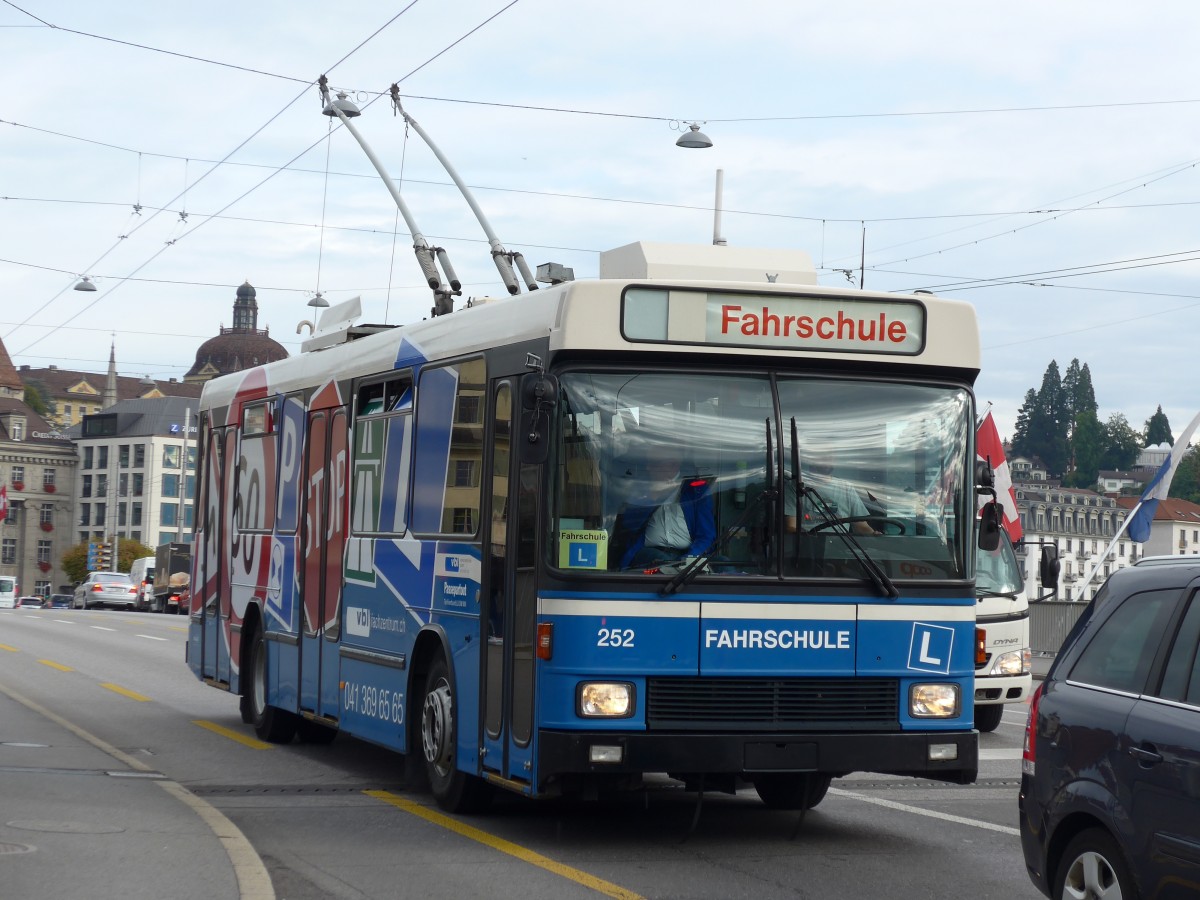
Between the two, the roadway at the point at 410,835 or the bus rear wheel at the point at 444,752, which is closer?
the roadway at the point at 410,835

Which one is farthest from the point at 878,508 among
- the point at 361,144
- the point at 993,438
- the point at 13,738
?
the point at 361,144

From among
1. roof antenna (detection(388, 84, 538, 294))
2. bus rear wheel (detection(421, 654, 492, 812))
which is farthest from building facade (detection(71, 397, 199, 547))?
bus rear wheel (detection(421, 654, 492, 812))

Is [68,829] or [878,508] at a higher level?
[878,508]

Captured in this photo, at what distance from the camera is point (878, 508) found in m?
9.18

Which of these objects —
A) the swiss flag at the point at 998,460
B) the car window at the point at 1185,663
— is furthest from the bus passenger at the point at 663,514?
the swiss flag at the point at 998,460

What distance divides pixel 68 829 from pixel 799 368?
14.9 feet

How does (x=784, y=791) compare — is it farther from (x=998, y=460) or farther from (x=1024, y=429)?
(x=1024, y=429)

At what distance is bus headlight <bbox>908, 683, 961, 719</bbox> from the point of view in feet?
30.2

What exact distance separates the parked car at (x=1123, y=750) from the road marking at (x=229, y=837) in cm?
336

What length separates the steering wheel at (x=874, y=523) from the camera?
909cm

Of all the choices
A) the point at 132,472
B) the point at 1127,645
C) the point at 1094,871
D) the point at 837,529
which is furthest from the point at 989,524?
the point at 132,472

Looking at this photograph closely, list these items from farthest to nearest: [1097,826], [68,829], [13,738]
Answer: [13,738], [68,829], [1097,826]

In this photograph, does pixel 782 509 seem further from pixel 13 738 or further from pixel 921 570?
pixel 13 738

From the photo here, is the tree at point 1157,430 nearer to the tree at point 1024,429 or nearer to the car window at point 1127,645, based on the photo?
the tree at point 1024,429
